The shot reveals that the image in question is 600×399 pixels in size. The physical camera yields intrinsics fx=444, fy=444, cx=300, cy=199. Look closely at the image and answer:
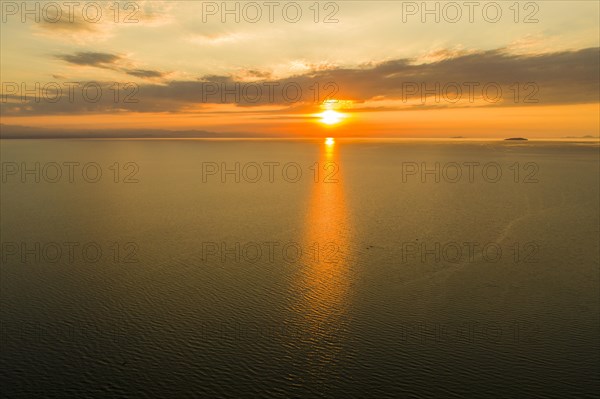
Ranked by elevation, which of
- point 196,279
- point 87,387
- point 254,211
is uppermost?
point 254,211

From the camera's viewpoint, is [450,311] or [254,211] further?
[254,211]

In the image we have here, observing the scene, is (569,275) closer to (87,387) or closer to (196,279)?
(196,279)

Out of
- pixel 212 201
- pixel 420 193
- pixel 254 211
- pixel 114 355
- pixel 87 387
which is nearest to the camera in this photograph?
pixel 87 387

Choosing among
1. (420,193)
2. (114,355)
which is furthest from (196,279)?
(420,193)

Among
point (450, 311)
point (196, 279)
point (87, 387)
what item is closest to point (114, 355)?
point (87, 387)

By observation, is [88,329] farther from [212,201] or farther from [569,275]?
[212,201]

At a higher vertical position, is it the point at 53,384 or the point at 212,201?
the point at 212,201

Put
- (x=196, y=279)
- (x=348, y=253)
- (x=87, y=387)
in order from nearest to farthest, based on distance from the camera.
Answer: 1. (x=87, y=387)
2. (x=196, y=279)
3. (x=348, y=253)
